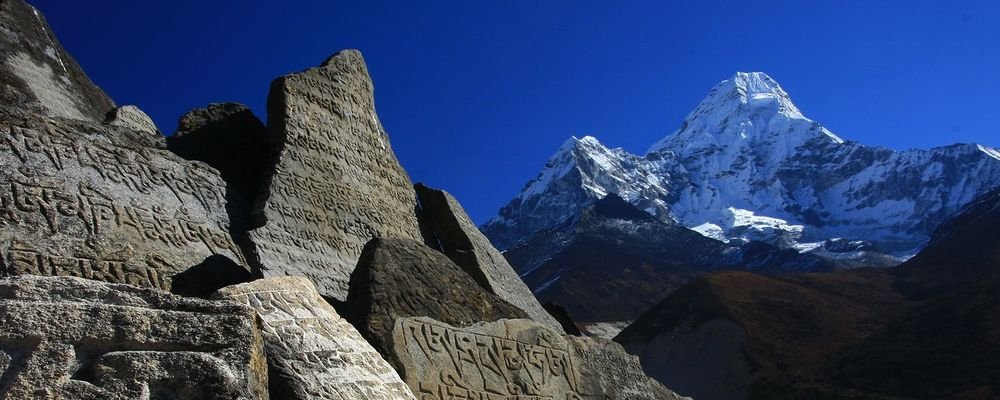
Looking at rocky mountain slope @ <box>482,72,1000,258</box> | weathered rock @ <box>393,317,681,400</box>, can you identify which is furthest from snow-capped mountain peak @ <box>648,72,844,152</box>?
weathered rock @ <box>393,317,681,400</box>

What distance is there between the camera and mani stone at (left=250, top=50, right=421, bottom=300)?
8219 millimetres

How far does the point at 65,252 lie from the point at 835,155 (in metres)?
164

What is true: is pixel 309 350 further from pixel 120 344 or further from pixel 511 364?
pixel 511 364

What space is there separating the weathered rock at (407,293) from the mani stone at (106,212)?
0.95 metres

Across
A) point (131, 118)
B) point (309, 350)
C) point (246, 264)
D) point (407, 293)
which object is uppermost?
point (131, 118)

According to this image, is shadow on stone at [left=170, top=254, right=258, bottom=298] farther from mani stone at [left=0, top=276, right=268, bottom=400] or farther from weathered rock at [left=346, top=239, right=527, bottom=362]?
mani stone at [left=0, top=276, right=268, bottom=400]

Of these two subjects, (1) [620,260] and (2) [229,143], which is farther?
(1) [620,260]

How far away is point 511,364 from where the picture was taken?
7344mm

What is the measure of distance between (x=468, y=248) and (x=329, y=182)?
188 centimetres

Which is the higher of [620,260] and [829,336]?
[620,260]

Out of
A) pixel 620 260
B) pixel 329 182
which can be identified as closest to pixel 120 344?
pixel 329 182

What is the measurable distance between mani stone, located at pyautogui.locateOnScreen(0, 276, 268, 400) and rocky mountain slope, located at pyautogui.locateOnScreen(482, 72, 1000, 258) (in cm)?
11135

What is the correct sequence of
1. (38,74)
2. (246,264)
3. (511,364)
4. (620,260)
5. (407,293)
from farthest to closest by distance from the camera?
(620,260)
(38,74)
(246,264)
(511,364)
(407,293)

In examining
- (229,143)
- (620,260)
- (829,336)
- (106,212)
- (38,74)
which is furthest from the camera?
(620,260)
